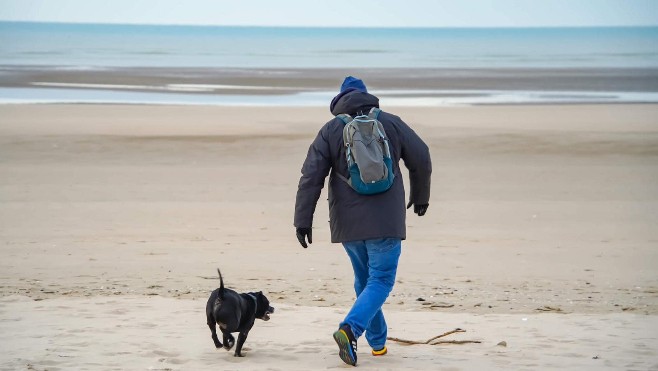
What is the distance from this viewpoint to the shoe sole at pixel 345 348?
5.75 meters

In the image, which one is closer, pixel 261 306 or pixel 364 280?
pixel 364 280

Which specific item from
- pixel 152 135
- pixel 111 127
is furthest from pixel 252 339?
pixel 111 127

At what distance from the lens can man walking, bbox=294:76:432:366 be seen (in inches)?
Answer: 226

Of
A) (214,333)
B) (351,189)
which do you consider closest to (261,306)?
(214,333)

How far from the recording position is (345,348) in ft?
18.9

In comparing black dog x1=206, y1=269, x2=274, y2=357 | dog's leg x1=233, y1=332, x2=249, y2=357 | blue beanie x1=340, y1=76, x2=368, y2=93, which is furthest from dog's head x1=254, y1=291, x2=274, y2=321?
blue beanie x1=340, y1=76, x2=368, y2=93

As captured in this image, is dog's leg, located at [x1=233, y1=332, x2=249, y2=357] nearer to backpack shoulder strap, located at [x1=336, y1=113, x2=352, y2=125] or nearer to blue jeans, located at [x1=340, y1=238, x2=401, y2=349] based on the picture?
blue jeans, located at [x1=340, y1=238, x2=401, y2=349]

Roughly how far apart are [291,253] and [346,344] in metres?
4.55

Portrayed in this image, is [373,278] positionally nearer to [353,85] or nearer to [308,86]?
[353,85]

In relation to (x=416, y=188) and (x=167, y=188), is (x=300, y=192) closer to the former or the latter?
(x=416, y=188)

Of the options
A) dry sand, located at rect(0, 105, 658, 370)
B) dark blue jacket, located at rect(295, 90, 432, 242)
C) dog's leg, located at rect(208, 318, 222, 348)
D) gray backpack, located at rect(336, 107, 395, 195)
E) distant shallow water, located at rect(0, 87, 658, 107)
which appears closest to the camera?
gray backpack, located at rect(336, 107, 395, 195)

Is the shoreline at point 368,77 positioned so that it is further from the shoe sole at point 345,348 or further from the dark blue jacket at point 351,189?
the shoe sole at point 345,348

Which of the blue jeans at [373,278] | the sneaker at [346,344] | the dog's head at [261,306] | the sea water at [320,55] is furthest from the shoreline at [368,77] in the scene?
the sneaker at [346,344]

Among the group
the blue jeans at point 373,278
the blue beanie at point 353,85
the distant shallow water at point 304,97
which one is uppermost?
the distant shallow water at point 304,97
